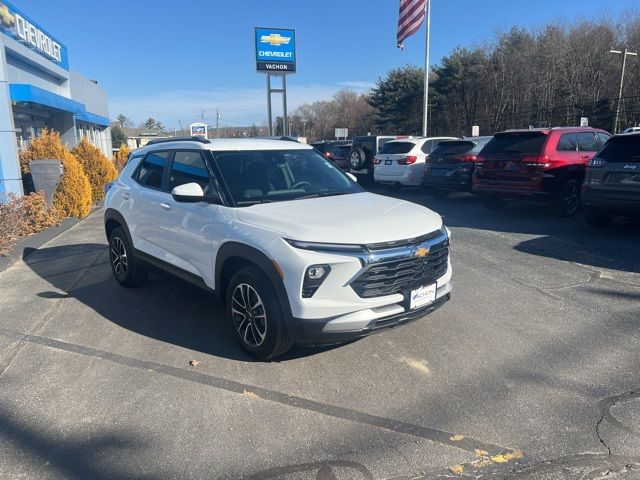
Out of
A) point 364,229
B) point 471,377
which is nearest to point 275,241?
point 364,229

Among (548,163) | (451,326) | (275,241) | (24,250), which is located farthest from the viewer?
(548,163)

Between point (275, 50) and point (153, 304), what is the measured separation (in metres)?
21.0

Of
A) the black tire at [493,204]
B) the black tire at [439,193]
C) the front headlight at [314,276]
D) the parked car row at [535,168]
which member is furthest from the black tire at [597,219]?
the front headlight at [314,276]

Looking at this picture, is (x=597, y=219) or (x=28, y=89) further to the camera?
(x=28, y=89)

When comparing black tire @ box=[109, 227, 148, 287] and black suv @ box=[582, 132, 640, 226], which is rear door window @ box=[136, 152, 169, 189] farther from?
black suv @ box=[582, 132, 640, 226]

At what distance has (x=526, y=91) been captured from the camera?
4016cm

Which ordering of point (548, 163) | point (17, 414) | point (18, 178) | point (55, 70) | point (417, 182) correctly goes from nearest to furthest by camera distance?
1. point (17, 414)
2. point (548, 163)
3. point (18, 178)
4. point (417, 182)
5. point (55, 70)

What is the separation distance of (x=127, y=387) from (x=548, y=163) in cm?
836

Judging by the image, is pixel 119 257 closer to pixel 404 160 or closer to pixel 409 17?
pixel 404 160

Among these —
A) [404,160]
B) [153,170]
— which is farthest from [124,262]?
[404,160]

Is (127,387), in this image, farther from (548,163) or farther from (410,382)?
(548,163)

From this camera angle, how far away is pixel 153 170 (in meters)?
5.46

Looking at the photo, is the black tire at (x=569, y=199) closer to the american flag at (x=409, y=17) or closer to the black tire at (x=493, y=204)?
the black tire at (x=493, y=204)

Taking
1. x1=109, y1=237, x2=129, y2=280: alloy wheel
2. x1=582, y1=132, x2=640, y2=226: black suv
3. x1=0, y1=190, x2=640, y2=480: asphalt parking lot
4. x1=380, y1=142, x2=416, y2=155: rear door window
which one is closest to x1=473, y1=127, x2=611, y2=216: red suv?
x1=582, y1=132, x2=640, y2=226: black suv
